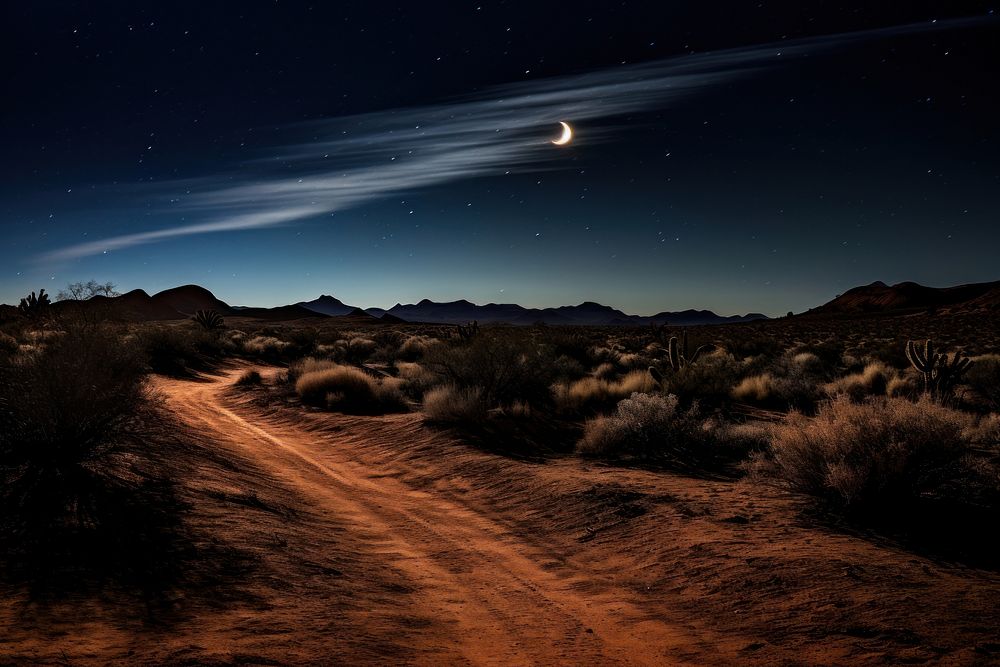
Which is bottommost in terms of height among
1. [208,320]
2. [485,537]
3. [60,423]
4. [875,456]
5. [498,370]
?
[485,537]

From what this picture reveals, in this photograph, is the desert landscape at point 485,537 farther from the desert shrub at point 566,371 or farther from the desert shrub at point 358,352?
the desert shrub at point 358,352

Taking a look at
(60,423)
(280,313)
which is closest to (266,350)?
(60,423)

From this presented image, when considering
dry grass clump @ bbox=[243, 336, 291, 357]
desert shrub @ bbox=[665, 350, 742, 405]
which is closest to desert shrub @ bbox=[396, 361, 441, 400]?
desert shrub @ bbox=[665, 350, 742, 405]

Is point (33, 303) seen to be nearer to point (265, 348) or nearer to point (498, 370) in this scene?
point (265, 348)

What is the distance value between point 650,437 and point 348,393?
968 centimetres

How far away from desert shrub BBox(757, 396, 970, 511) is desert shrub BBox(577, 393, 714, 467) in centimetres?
358

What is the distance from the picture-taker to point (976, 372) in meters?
19.4

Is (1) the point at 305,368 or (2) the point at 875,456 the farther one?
(1) the point at 305,368

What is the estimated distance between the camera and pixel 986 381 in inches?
718

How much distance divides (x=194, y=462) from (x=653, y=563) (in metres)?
7.21

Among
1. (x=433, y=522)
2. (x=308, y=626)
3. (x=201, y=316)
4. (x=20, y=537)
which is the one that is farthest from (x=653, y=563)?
(x=201, y=316)

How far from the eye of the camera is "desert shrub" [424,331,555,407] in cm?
1711

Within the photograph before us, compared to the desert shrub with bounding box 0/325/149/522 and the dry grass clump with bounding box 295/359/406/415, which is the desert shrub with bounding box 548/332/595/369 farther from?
the desert shrub with bounding box 0/325/149/522

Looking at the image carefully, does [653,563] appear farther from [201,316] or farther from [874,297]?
[874,297]
